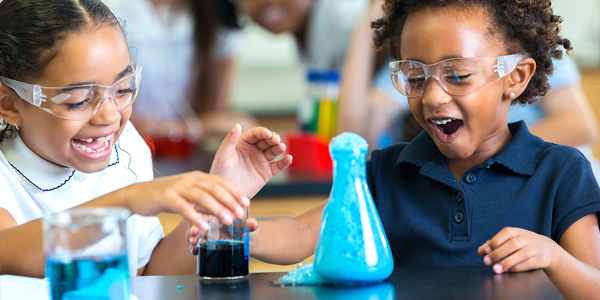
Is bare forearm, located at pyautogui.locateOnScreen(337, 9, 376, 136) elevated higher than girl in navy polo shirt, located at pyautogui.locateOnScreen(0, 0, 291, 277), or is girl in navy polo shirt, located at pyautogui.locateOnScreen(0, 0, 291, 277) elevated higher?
bare forearm, located at pyautogui.locateOnScreen(337, 9, 376, 136)

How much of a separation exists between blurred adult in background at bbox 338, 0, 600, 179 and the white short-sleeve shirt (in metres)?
0.98

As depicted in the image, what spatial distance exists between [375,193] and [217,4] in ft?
6.96

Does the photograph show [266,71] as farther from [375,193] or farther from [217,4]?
[375,193]

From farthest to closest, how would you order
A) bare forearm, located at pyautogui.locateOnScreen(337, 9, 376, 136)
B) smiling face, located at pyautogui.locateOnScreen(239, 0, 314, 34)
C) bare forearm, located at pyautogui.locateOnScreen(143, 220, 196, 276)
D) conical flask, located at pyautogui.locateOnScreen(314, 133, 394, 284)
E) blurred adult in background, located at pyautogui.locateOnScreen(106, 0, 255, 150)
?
1. blurred adult in background, located at pyautogui.locateOnScreen(106, 0, 255, 150)
2. smiling face, located at pyautogui.locateOnScreen(239, 0, 314, 34)
3. bare forearm, located at pyautogui.locateOnScreen(337, 9, 376, 136)
4. bare forearm, located at pyautogui.locateOnScreen(143, 220, 196, 276)
5. conical flask, located at pyautogui.locateOnScreen(314, 133, 394, 284)

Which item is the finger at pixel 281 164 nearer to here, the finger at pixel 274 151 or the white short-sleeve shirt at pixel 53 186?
the finger at pixel 274 151

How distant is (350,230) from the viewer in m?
0.72

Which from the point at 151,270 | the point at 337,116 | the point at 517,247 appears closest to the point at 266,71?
the point at 337,116

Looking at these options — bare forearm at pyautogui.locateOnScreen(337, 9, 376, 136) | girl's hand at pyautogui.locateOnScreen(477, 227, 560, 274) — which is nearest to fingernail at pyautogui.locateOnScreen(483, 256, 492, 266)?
girl's hand at pyautogui.locateOnScreen(477, 227, 560, 274)

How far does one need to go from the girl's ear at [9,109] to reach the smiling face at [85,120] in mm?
11

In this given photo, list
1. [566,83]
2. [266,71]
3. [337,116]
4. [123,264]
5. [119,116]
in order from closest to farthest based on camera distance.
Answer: [123,264]
[119,116]
[566,83]
[337,116]
[266,71]

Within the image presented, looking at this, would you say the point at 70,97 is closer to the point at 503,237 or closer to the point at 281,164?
the point at 281,164

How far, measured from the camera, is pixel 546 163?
106 centimetres

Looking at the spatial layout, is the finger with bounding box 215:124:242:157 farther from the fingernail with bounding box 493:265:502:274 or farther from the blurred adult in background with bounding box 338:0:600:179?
the blurred adult in background with bounding box 338:0:600:179

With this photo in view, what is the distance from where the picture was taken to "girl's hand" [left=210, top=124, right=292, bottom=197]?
1.01 m
